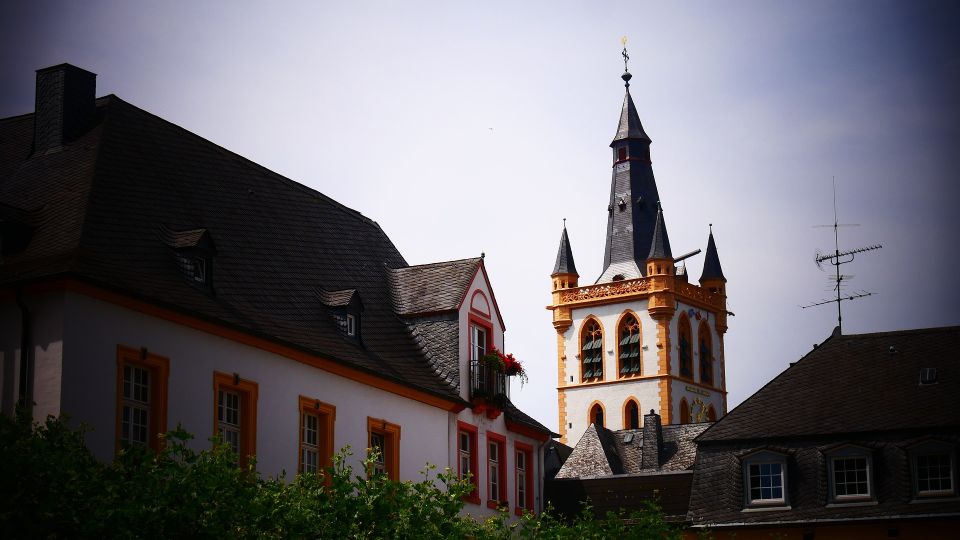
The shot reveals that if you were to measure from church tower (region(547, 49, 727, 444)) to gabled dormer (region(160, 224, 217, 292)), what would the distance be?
87381mm

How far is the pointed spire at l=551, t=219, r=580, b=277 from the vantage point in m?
129

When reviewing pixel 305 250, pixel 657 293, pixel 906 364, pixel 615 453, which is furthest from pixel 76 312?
pixel 657 293

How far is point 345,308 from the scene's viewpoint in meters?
40.5

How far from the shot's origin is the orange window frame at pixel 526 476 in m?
46.6

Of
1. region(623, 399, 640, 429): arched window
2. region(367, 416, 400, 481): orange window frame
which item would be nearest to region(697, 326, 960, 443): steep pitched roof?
region(367, 416, 400, 481): orange window frame

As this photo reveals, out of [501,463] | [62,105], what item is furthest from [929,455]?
[62,105]

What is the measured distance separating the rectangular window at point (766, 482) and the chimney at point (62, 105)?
2627cm

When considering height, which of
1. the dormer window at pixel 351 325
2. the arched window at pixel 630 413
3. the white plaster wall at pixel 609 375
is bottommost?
the dormer window at pixel 351 325

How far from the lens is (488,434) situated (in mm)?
44812

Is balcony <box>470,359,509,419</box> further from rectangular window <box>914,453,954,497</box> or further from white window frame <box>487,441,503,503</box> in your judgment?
rectangular window <box>914,453,954,497</box>

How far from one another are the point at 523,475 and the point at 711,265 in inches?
3366

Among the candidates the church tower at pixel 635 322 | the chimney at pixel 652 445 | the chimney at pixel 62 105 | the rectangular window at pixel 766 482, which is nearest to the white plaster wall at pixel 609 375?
the church tower at pixel 635 322

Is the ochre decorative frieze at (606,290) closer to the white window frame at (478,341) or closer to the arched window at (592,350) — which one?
the arched window at (592,350)

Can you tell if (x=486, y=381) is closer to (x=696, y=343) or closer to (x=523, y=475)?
(x=523, y=475)
